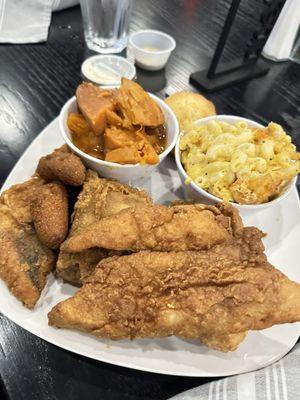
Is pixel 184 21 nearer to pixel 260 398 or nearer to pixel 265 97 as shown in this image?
pixel 265 97

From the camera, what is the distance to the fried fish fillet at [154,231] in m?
1.37

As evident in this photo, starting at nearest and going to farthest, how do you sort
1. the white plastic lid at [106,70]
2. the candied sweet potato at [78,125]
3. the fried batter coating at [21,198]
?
the fried batter coating at [21,198]
the candied sweet potato at [78,125]
the white plastic lid at [106,70]

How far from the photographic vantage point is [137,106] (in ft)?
5.77

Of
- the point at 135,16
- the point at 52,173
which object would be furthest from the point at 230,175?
the point at 135,16

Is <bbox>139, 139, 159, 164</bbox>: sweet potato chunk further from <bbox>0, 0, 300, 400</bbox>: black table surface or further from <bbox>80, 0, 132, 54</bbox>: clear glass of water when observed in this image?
<bbox>80, 0, 132, 54</bbox>: clear glass of water

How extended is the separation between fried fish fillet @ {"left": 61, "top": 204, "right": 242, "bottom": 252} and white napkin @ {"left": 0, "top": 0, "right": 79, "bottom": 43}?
203cm

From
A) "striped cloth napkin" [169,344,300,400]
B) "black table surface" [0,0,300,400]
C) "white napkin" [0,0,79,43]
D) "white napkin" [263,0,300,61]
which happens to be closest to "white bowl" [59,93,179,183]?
"black table surface" [0,0,300,400]

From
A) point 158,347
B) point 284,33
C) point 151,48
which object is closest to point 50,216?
point 158,347

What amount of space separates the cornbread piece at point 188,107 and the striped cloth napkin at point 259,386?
1.21 meters

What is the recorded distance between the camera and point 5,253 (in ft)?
4.68

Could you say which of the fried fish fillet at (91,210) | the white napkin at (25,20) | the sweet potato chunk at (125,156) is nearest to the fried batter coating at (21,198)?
the fried fish fillet at (91,210)

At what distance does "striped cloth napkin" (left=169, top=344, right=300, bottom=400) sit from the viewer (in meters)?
1.28

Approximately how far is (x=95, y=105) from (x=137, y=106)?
0.19 m

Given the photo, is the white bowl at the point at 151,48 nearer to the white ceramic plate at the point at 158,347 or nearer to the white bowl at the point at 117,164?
the white bowl at the point at 117,164
